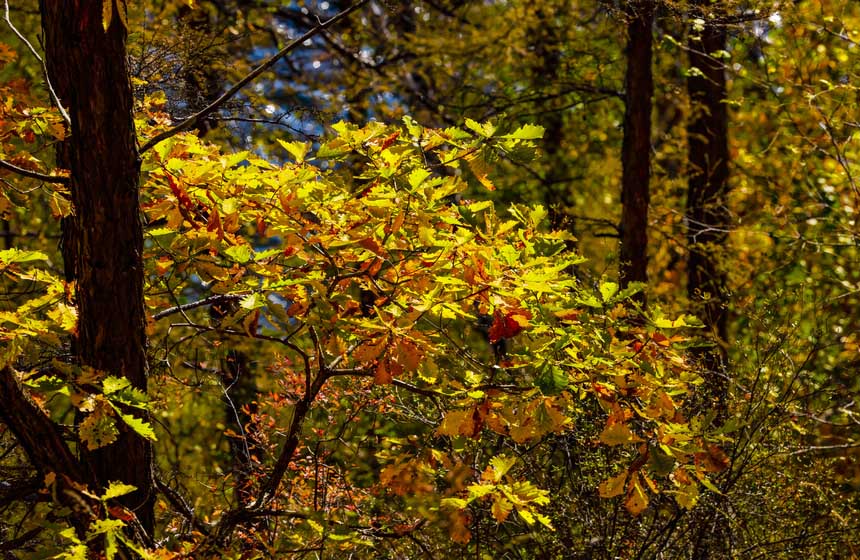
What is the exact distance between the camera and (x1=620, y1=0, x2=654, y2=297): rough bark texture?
7.74 metres

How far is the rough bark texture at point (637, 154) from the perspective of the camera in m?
7.74

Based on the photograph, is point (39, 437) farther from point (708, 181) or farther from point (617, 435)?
point (708, 181)

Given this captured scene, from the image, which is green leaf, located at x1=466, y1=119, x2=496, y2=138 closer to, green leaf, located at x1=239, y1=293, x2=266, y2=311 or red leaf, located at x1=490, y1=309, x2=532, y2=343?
red leaf, located at x1=490, y1=309, x2=532, y2=343

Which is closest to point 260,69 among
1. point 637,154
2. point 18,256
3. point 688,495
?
point 18,256

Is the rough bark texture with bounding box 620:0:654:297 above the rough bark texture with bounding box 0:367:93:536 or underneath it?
above

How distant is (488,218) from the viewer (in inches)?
133

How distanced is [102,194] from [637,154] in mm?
5523

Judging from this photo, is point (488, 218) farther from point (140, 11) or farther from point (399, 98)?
point (399, 98)

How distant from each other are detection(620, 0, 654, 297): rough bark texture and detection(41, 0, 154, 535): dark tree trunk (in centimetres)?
517

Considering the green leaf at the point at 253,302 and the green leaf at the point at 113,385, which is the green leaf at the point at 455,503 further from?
the green leaf at the point at 113,385

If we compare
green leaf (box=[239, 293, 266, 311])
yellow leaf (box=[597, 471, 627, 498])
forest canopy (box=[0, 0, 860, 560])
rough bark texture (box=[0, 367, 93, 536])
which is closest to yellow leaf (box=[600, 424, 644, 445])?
forest canopy (box=[0, 0, 860, 560])

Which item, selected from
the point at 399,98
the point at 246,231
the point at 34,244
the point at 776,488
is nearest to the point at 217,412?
the point at 246,231

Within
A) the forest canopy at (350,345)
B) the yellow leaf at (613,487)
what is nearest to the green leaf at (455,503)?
the forest canopy at (350,345)

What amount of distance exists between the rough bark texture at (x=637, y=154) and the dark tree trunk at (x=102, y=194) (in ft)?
17.0
